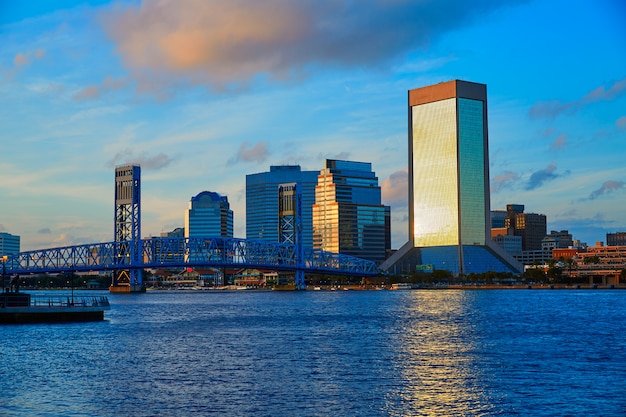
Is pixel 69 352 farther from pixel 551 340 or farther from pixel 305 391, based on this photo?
pixel 551 340

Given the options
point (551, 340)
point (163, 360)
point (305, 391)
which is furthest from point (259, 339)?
point (305, 391)

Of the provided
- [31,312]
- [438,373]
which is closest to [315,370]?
[438,373]

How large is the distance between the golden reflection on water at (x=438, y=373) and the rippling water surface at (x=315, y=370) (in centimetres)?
9

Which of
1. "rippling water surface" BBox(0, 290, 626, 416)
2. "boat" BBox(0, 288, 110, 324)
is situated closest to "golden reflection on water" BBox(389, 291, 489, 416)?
"rippling water surface" BBox(0, 290, 626, 416)

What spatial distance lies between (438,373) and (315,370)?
683 centimetres

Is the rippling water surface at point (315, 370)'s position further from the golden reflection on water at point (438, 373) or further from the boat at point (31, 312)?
the boat at point (31, 312)

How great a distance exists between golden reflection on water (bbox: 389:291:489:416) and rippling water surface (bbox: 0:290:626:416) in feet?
0.28

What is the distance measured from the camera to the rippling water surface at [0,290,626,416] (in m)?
40.3

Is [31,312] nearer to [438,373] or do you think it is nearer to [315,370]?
[315,370]

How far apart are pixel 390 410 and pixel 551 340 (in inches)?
1348

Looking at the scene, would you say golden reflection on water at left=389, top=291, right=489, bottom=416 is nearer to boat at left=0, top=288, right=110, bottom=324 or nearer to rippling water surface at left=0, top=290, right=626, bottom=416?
rippling water surface at left=0, top=290, right=626, bottom=416

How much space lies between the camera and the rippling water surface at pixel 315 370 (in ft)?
A: 132

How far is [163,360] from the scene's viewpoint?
57.4 meters

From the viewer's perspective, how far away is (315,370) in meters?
51.7
